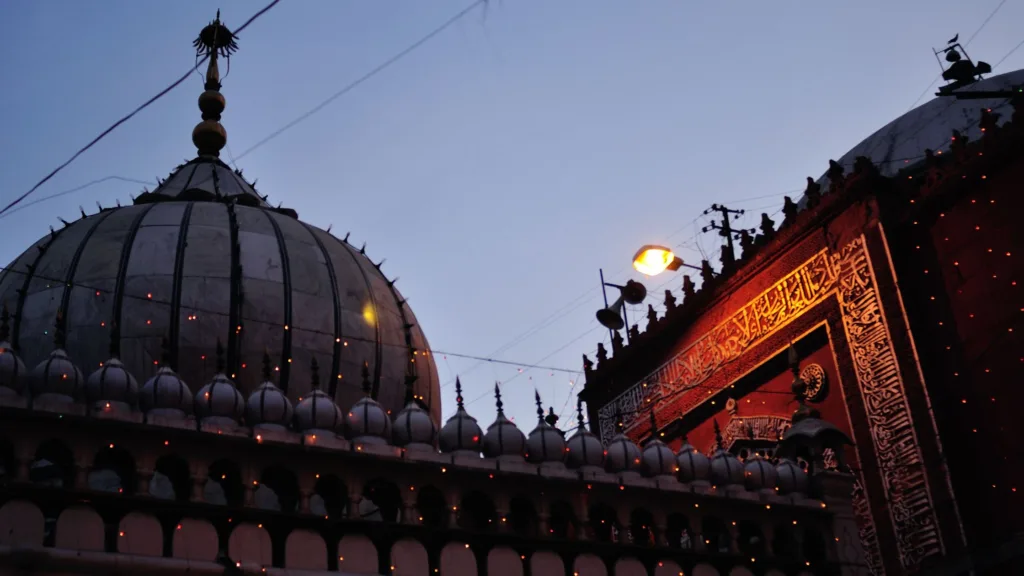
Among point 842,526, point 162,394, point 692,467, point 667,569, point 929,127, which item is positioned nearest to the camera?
point 162,394

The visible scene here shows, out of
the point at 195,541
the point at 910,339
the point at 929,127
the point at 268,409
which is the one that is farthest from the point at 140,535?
the point at 929,127

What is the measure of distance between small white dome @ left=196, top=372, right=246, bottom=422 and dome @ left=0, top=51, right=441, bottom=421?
1.73 meters

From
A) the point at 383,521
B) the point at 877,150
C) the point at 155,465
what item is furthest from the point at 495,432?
the point at 877,150

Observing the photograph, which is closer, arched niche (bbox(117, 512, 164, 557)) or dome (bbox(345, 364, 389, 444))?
arched niche (bbox(117, 512, 164, 557))

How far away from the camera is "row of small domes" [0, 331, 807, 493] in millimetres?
6938

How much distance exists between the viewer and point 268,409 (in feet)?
24.3

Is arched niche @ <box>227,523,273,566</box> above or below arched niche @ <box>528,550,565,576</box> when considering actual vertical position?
above

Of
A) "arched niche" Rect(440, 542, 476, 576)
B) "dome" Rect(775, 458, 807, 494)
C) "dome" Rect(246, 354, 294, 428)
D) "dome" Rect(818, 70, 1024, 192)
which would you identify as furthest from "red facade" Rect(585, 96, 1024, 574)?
"dome" Rect(246, 354, 294, 428)

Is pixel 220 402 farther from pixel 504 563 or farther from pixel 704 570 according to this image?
pixel 704 570

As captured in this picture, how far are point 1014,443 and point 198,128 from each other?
9079 mm

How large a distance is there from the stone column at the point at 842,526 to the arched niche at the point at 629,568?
152cm

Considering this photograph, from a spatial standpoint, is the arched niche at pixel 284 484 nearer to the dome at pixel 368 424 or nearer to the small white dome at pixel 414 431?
the dome at pixel 368 424

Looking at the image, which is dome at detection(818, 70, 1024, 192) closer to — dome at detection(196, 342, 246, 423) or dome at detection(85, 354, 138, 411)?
dome at detection(196, 342, 246, 423)

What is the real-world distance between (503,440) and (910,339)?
17.5 feet
